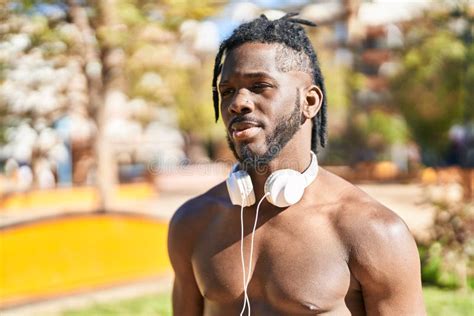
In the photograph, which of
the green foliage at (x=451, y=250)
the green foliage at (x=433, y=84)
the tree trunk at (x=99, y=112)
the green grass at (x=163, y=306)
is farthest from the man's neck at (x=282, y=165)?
the green foliage at (x=433, y=84)

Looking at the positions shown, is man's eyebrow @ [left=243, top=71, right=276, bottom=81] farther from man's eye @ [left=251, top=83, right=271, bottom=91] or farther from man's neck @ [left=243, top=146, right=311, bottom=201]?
man's neck @ [left=243, top=146, right=311, bottom=201]

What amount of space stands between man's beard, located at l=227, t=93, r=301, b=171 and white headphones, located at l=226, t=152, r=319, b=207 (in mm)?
60

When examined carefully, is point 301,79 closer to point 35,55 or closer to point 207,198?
point 207,198

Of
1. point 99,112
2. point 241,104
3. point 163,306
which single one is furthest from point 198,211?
point 99,112

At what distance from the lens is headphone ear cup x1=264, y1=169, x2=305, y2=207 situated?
2.00 meters

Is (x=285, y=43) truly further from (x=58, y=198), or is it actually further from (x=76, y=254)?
(x=58, y=198)

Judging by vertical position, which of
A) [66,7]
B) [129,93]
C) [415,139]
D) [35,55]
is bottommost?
[415,139]

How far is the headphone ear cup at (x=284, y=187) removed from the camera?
200 cm

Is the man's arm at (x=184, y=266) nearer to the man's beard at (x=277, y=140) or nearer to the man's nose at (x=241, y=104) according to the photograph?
the man's beard at (x=277, y=140)

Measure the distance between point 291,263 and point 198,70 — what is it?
32215mm

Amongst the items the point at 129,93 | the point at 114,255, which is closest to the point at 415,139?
the point at 129,93

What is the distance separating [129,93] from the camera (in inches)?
771

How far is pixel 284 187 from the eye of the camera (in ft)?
6.54

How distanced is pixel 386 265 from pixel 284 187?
0.37 meters
